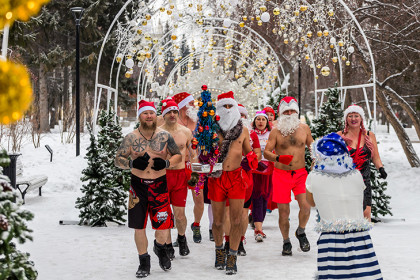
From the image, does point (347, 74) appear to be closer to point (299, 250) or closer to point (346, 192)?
point (299, 250)

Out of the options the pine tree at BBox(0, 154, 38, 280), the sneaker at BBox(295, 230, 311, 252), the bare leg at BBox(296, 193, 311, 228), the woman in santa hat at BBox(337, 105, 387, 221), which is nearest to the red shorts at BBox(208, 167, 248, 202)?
the bare leg at BBox(296, 193, 311, 228)

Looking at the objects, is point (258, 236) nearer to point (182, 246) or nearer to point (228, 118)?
point (182, 246)

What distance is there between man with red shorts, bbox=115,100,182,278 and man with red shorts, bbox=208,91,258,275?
0.55 meters

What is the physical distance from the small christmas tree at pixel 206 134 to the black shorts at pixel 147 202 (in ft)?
1.89

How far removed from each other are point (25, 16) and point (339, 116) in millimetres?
10569

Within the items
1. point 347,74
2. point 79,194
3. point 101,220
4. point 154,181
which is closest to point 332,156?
point 154,181

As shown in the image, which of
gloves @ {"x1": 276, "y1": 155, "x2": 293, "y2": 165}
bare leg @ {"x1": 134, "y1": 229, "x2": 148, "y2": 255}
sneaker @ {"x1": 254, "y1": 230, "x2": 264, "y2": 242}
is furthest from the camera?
sneaker @ {"x1": 254, "y1": 230, "x2": 264, "y2": 242}

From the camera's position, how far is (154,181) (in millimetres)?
6355

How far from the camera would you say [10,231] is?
2.97 metres

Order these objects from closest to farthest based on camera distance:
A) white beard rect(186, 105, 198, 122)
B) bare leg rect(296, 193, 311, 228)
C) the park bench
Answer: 1. bare leg rect(296, 193, 311, 228)
2. white beard rect(186, 105, 198, 122)
3. the park bench

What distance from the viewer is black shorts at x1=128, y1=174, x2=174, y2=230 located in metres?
6.29

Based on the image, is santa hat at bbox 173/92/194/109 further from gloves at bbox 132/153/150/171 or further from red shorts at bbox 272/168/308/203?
gloves at bbox 132/153/150/171

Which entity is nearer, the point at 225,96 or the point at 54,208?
the point at 225,96

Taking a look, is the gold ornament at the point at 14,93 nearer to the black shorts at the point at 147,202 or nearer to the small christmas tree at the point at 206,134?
the black shorts at the point at 147,202
